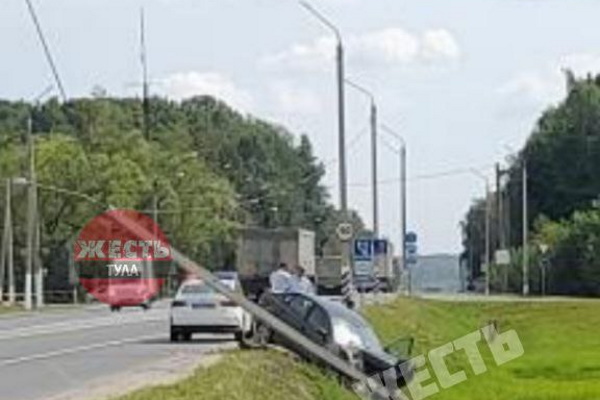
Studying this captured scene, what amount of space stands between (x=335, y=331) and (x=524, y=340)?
30426 millimetres

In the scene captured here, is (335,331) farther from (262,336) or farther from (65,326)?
(65,326)

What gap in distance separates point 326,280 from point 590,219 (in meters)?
35.7

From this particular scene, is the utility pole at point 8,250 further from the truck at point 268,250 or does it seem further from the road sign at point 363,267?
the road sign at point 363,267

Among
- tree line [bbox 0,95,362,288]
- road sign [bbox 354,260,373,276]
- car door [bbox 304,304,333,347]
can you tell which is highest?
tree line [bbox 0,95,362,288]

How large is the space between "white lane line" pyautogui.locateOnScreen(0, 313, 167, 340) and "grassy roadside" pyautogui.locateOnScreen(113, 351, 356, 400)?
1850cm

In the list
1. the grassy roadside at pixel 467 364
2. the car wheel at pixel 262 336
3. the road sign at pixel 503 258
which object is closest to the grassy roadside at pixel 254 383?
the grassy roadside at pixel 467 364

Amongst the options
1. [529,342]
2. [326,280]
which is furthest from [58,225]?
[529,342]

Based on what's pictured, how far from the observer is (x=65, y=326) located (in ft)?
162

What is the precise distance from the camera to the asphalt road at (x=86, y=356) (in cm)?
2327

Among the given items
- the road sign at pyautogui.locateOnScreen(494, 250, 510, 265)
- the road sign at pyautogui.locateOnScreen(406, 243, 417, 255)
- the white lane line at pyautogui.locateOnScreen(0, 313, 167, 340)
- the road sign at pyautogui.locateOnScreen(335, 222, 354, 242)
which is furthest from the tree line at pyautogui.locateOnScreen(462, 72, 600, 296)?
the road sign at pyautogui.locateOnScreen(335, 222, 354, 242)

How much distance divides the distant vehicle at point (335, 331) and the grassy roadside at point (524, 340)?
3.23 metres

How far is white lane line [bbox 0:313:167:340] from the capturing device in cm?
4347

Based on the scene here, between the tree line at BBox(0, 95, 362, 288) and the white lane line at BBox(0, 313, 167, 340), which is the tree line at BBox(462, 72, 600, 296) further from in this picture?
the white lane line at BBox(0, 313, 167, 340)

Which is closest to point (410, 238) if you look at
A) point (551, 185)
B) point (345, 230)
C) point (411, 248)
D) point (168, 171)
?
point (411, 248)
